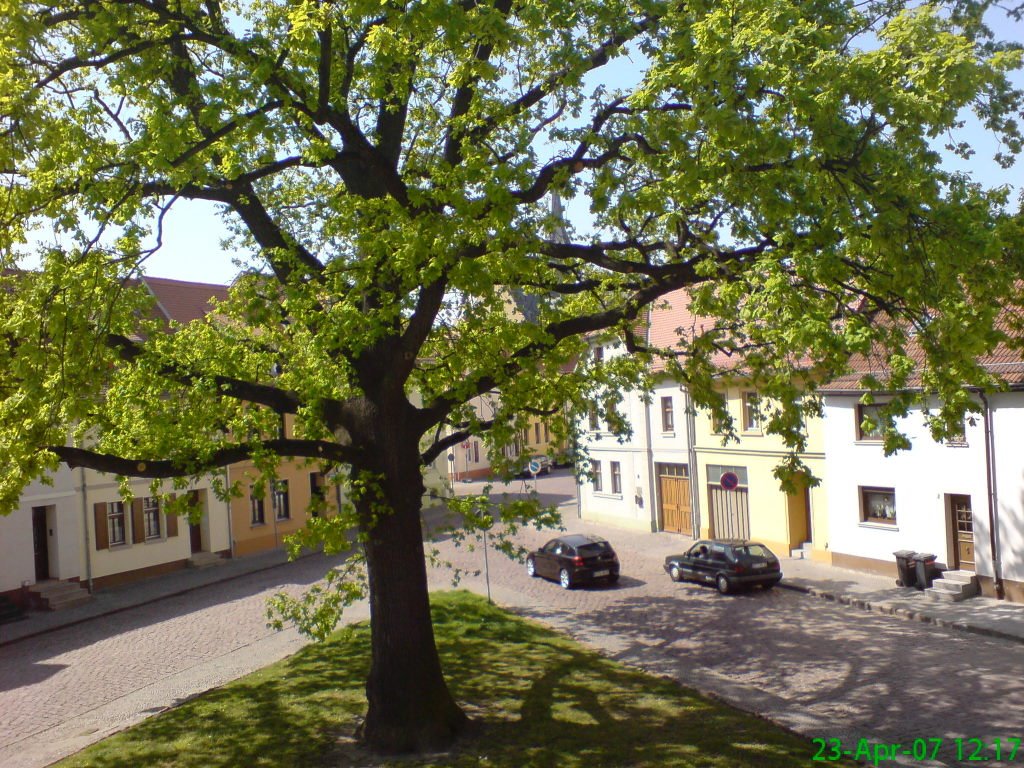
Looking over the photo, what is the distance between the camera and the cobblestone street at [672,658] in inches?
484

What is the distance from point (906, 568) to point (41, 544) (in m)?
24.5

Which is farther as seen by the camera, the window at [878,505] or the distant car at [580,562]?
the distant car at [580,562]

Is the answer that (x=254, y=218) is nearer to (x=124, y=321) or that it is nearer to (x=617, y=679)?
(x=124, y=321)

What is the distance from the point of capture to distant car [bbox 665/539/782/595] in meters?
21.3

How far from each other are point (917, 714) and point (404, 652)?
294 inches

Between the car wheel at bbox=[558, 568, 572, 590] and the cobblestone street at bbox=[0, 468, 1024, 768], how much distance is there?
1.28ft

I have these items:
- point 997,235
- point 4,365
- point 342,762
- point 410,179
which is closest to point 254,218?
point 410,179

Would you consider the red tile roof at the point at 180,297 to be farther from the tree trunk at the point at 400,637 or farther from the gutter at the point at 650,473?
the tree trunk at the point at 400,637

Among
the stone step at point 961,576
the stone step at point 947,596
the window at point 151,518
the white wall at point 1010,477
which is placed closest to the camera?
the white wall at point 1010,477

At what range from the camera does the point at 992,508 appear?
62.3 ft

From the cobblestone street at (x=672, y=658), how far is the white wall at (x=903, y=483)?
10.3 feet

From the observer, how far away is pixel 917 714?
12.0 metres

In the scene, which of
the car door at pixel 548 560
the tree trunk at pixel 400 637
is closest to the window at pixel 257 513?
the car door at pixel 548 560

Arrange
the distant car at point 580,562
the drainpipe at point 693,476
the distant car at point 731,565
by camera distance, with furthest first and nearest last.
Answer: the drainpipe at point 693,476 < the distant car at point 580,562 < the distant car at point 731,565
